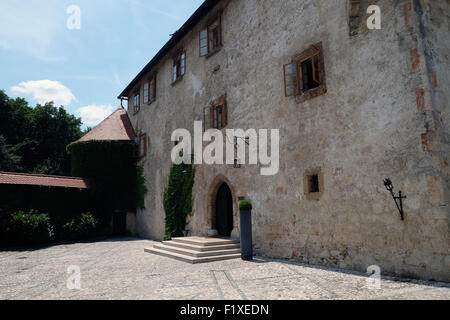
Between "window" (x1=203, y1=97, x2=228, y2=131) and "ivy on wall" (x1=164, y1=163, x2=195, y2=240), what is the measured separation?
2181 millimetres

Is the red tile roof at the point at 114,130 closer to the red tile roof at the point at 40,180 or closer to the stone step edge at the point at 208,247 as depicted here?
the red tile roof at the point at 40,180

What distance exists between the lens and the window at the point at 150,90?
17.9 meters

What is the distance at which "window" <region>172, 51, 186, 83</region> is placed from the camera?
591 inches

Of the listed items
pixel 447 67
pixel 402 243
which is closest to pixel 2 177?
pixel 402 243

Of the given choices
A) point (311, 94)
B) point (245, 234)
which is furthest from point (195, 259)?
point (311, 94)

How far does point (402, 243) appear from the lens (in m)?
6.21

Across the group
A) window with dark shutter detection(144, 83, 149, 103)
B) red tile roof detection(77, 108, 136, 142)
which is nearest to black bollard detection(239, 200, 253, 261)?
window with dark shutter detection(144, 83, 149, 103)

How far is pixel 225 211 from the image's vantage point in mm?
12211

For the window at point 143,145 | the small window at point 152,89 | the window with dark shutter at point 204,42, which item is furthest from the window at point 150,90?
the window with dark shutter at point 204,42

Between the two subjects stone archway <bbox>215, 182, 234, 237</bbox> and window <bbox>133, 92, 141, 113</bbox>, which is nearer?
stone archway <bbox>215, 182, 234, 237</bbox>

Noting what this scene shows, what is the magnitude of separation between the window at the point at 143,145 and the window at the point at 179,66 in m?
4.50

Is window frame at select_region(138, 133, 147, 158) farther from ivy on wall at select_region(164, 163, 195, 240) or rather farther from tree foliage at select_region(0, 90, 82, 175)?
tree foliage at select_region(0, 90, 82, 175)

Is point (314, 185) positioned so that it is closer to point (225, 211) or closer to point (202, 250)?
point (202, 250)

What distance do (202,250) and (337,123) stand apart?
213 inches
